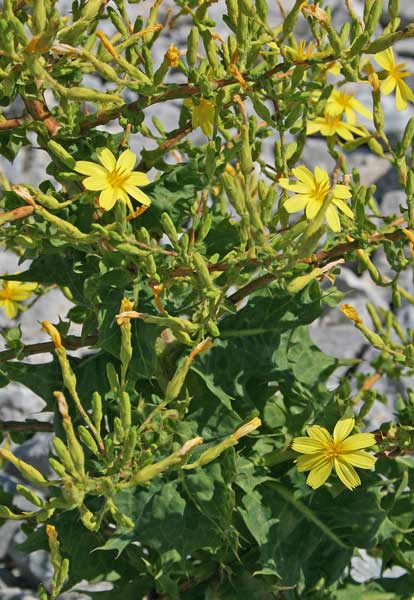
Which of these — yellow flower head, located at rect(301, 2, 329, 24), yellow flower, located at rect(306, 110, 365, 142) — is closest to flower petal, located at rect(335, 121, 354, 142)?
yellow flower, located at rect(306, 110, 365, 142)

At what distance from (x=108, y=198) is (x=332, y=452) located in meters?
0.54

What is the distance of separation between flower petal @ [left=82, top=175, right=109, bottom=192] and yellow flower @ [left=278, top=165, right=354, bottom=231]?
25cm

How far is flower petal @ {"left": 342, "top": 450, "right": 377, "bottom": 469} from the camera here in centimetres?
148

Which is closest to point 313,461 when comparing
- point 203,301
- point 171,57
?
point 203,301

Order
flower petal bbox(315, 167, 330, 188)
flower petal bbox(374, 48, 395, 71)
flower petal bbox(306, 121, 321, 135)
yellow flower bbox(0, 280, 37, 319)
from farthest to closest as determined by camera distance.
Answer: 1. yellow flower bbox(0, 280, 37, 319)
2. flower petal bbox(306, 121, 321, 135)
3. flower petal bbox(374, 48, 395, 71)
4. flower petal bbox(315, 167, 330, 188)

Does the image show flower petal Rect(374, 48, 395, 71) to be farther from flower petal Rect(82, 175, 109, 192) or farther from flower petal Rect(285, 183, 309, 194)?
flower petal Rect(82, 175, 109, 192)

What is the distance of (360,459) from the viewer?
1.48m

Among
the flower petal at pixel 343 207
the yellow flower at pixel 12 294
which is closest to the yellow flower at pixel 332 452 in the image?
the flower petal at pixel 343 207

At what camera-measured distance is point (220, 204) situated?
5.96 ft

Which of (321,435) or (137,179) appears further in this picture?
(321,435)

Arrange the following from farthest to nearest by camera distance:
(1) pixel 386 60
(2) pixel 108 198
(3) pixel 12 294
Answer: (3) pixel 12 294
(1) pixel 386 60
(2) pixel 108 198

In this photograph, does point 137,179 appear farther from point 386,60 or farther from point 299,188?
point 386,60

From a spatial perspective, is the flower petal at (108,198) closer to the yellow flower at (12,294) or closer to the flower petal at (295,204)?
the flower petal at (295,204)

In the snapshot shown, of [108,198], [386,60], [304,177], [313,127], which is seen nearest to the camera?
[108,198]
